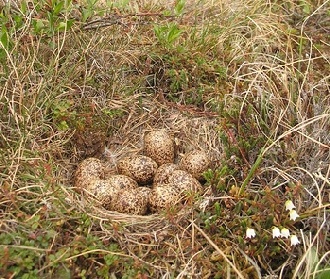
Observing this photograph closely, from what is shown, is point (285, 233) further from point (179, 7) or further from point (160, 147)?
point (179, 7)

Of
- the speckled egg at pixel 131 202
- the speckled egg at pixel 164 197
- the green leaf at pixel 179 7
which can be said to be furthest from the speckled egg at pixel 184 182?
the green leaf at pixel 179 7

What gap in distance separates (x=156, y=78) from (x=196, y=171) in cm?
86

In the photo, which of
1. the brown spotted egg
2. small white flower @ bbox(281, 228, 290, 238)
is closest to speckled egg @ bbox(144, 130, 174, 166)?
the brown spotted egg

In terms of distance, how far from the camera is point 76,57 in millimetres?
3492

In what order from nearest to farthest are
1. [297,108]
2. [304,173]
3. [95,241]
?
1. [95,241]
2. [304,173]
3. [297,108]

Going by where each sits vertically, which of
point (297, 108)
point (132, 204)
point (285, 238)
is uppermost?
point (297, 108)

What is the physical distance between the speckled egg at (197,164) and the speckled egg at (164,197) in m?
0.21

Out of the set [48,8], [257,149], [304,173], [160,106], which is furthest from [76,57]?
[304,173]

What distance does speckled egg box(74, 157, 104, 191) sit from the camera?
3078mm

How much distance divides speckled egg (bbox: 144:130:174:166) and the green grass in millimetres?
192

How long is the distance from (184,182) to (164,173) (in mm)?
188

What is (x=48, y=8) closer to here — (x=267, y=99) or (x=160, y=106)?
(x=160, y=106)

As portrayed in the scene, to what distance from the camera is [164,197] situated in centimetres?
294

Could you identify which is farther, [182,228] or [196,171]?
[196,171]
